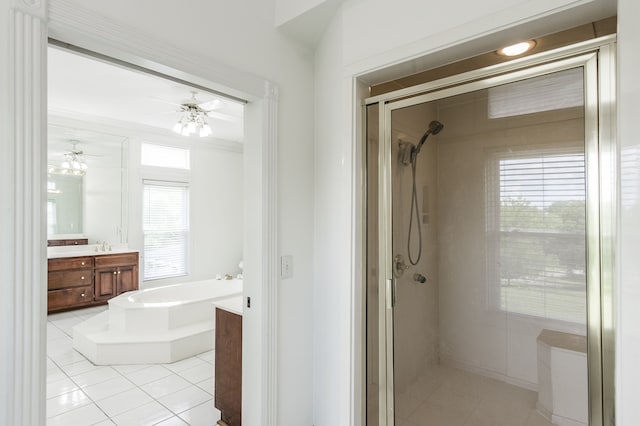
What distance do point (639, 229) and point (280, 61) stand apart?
1712 millimetres

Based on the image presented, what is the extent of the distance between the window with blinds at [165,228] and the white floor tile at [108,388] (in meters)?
2.78

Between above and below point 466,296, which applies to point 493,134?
above

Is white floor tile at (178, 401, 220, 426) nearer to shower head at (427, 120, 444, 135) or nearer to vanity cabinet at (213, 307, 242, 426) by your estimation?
vanity cabinet at (213, 307, 242, 426)

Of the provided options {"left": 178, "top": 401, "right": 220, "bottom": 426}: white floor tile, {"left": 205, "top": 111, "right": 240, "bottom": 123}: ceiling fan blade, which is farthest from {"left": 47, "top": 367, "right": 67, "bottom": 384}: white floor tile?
{"left": 205, "top": 111, "right": 240, "bottom": 123}: ceiling fan blade

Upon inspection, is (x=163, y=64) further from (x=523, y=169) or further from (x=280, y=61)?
(x=523, y=169)

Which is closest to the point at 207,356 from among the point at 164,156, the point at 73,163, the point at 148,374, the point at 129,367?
the point at 148,374

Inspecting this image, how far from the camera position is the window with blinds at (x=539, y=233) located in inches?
46.8

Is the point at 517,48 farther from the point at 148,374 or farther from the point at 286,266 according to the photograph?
the point at 148,374

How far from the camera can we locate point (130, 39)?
1293 mm

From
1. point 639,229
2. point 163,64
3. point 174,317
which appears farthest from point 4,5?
point 174,317

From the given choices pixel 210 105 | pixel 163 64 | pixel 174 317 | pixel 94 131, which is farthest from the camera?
pixel 94 131

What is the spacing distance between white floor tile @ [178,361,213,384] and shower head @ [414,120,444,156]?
2.64m

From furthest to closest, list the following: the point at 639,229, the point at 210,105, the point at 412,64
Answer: the point at 210,105 < the point at 412,64 < the point at 639,229

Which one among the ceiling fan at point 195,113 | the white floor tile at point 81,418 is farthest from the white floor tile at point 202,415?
the ceiling fan at point 195,113
